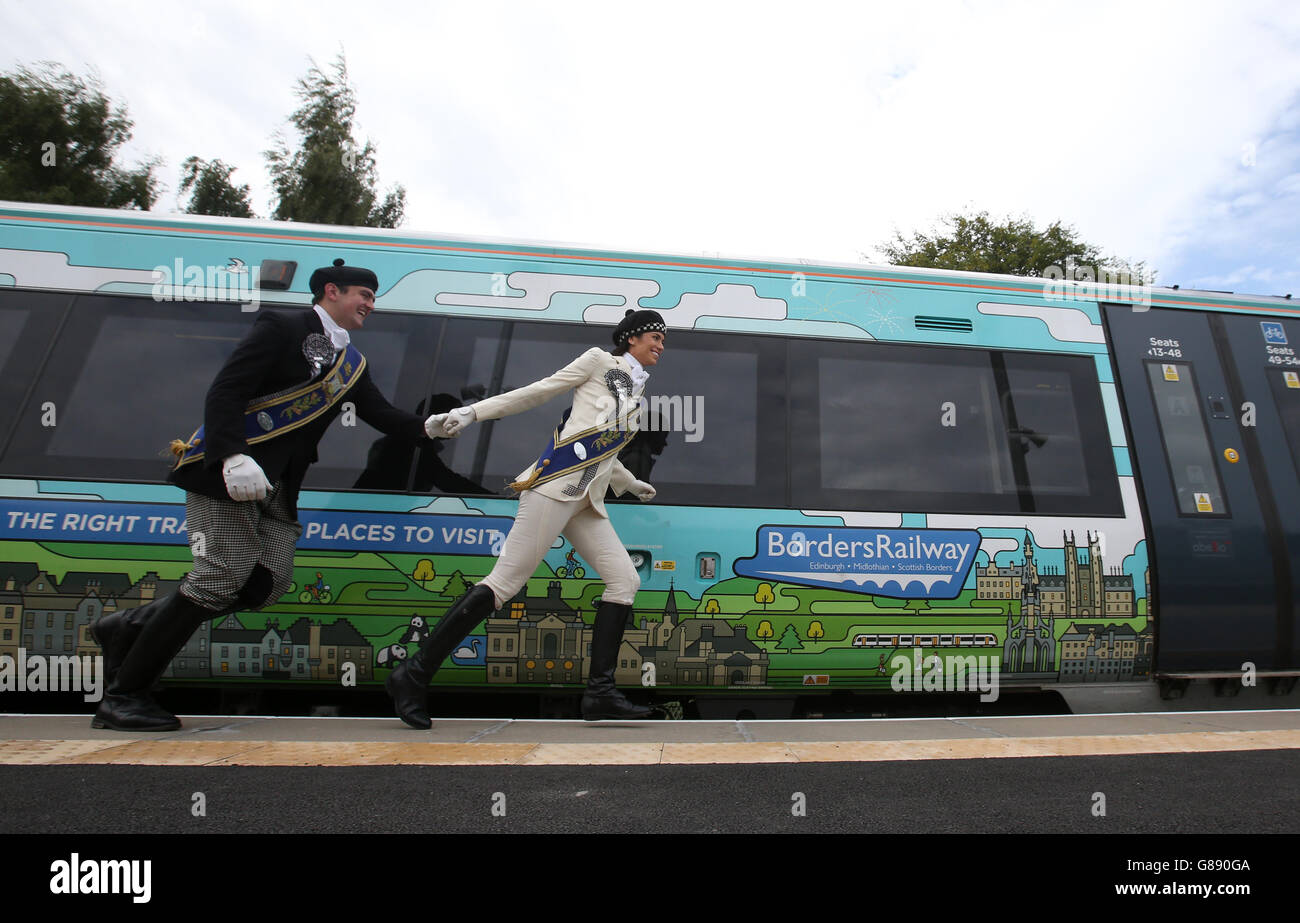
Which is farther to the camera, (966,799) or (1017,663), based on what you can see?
(1017,663)

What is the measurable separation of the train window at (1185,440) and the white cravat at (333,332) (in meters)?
4.38

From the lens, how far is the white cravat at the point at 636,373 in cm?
373

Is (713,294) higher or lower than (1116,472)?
higher

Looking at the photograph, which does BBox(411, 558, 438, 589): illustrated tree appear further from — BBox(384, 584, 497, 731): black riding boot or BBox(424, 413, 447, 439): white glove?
BBox(424, 413, 447, 439): white glove

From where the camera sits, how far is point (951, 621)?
13.2 ft

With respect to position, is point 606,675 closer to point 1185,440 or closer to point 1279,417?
point 1185,440

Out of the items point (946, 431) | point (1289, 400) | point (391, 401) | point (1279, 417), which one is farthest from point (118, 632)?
point (1289, 400)

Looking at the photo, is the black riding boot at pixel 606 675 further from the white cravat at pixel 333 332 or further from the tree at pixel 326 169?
the tree at pixel 326 169

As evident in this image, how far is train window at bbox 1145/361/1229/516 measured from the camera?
4.30 m

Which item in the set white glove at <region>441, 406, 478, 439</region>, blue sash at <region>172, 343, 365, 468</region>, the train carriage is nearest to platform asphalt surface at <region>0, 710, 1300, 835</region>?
the train carriage
